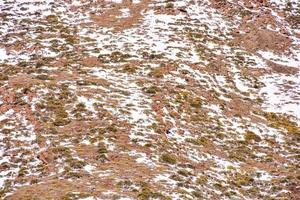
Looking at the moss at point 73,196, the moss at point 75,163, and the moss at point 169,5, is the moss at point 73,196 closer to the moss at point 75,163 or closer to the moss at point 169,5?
the moss at point 75,163

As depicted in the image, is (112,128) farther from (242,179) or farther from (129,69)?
(129,69)

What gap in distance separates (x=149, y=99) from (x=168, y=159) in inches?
255

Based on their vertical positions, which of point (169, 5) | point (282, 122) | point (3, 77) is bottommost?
point (282, 122)

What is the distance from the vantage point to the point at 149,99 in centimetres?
2500

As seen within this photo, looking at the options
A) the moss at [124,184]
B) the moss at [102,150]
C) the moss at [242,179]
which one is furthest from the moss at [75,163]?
the moss at [242,179]

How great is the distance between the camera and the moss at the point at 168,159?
19109 mm

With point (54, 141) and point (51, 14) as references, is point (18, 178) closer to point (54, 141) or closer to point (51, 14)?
point (54, 141)

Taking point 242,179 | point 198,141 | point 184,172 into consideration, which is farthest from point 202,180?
point 198,141

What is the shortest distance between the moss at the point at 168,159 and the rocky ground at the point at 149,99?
0.11 m

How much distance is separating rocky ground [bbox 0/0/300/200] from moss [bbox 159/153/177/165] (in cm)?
11

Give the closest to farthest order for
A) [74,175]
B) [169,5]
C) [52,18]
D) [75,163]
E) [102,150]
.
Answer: [74,175], [75,163], [102,150], [52,18], [169,5]

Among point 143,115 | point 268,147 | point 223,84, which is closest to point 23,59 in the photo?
point 143,115

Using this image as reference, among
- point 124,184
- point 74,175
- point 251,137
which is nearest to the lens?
point 124,184

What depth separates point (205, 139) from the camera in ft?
73.7
